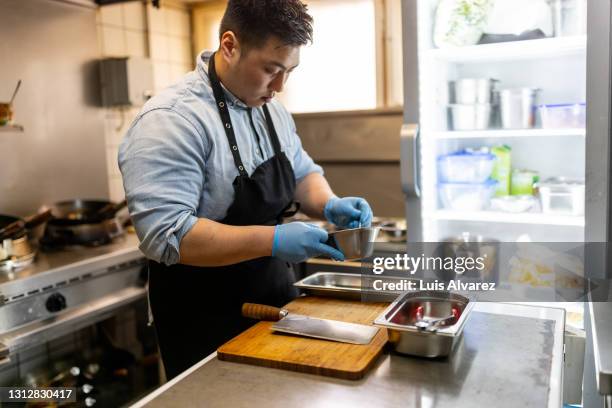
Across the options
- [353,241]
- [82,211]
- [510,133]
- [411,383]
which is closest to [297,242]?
[353,241]

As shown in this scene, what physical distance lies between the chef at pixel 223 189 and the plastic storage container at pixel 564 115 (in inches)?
37.9

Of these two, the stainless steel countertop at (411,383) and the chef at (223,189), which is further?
the chef at (223,189)

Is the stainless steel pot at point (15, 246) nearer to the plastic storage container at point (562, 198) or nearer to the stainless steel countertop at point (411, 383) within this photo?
the stainless steel countertop at point (411, 383)

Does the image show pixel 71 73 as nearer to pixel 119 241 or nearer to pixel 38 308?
pixel 119 241

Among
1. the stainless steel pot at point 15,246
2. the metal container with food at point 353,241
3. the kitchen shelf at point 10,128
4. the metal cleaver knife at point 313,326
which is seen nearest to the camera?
the metal cleaver knife at point 313,326

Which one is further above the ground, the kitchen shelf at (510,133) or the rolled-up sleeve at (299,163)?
the kitchen shelf at (510,133)

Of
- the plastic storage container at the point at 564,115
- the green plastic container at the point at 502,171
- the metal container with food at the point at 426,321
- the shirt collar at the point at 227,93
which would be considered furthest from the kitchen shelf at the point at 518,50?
the metal container with food at the point at 426,321

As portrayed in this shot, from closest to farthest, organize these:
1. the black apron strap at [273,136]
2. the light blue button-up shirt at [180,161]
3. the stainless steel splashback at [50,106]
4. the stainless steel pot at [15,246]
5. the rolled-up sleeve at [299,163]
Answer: the light blue button-up shirt at [180,161]
the black apron strap at [273,136]
the rolled-up sleeve at [299,163]
the stainless steel pot at [15,246]
the stainless steel splashback at [50,106]

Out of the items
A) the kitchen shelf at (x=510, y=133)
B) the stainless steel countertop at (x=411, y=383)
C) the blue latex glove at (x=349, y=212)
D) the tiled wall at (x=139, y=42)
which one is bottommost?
the stainless steel countertop at (x=411, y=383)

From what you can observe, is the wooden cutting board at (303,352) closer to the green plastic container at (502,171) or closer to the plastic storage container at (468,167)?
the plastic storage container at (468,167)

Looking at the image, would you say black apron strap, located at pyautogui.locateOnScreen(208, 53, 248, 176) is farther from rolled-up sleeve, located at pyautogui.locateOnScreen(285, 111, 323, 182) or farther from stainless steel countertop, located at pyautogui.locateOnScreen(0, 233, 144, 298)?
stainless steel countertop, located at pyautogui.locateOnScreen(0, 233, 144, 298)

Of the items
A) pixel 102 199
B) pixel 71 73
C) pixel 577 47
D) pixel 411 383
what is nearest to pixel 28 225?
pixel 102 199

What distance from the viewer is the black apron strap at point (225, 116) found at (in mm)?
1647

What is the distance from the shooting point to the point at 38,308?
7.22 ft
